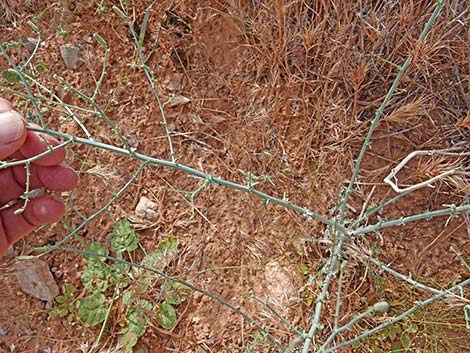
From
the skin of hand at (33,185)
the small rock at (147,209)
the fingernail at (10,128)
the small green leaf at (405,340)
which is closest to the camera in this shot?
the fingernail at (10,128)

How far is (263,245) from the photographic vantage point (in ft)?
5.52

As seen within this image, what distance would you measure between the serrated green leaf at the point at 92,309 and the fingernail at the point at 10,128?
0.68 m

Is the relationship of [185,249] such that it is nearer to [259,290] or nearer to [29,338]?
[259,290]

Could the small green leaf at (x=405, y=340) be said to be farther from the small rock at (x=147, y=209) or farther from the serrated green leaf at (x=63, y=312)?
the serrated green leaf at (x=63, y=312)

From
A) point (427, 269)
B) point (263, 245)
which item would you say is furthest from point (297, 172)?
point (427, 269)

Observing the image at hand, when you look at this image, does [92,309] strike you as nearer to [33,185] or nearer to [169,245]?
[169,245]

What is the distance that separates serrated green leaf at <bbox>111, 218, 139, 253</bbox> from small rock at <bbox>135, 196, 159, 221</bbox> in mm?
57

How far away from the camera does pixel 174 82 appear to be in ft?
5.80

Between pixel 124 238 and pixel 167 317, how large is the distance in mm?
302

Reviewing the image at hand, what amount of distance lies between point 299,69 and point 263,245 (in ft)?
2.02

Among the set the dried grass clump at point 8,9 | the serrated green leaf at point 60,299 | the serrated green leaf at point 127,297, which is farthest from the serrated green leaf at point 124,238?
the dried grass clump at point 8,9

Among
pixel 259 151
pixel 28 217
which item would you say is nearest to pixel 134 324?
pixel 28 217

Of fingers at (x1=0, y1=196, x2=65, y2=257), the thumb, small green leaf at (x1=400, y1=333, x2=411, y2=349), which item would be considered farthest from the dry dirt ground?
the thumb

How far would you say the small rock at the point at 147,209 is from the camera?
172 cm
